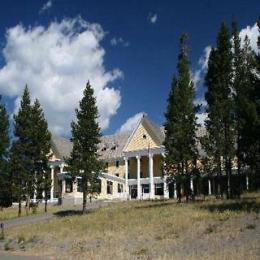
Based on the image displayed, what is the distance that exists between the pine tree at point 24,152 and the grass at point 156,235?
16.2 m

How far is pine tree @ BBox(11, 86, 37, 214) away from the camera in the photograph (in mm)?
57906

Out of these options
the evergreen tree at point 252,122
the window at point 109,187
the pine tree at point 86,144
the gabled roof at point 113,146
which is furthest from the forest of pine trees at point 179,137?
the gabled roof at point 113,146

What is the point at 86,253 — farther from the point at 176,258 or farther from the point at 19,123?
the point at 19,123

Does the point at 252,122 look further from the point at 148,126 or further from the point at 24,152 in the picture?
the point at 148,126

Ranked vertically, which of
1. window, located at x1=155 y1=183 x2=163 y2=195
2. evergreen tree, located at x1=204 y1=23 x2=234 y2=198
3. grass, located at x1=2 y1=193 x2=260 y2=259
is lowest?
grass, located at x1=2 y1=193 x2=260 y2=259

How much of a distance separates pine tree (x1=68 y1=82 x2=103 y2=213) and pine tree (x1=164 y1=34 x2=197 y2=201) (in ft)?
23.1

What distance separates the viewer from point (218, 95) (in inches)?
1935

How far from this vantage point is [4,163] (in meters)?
57.2

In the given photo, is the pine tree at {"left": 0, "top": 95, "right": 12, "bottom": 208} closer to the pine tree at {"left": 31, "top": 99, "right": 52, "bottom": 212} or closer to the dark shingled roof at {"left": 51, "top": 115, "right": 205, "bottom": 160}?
the pine tree at {"left": 31, "top": 99, "right": 52, "bottom": 212}

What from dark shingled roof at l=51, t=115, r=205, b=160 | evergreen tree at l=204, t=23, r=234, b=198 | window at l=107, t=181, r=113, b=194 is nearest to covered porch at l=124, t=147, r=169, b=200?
window at l=107, t=181, r=113, b=194

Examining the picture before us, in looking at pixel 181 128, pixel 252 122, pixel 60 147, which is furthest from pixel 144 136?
pixel 252 122

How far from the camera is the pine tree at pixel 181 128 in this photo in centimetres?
5069

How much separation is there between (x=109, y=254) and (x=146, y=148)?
5844 cm

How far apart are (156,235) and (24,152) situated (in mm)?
31675
